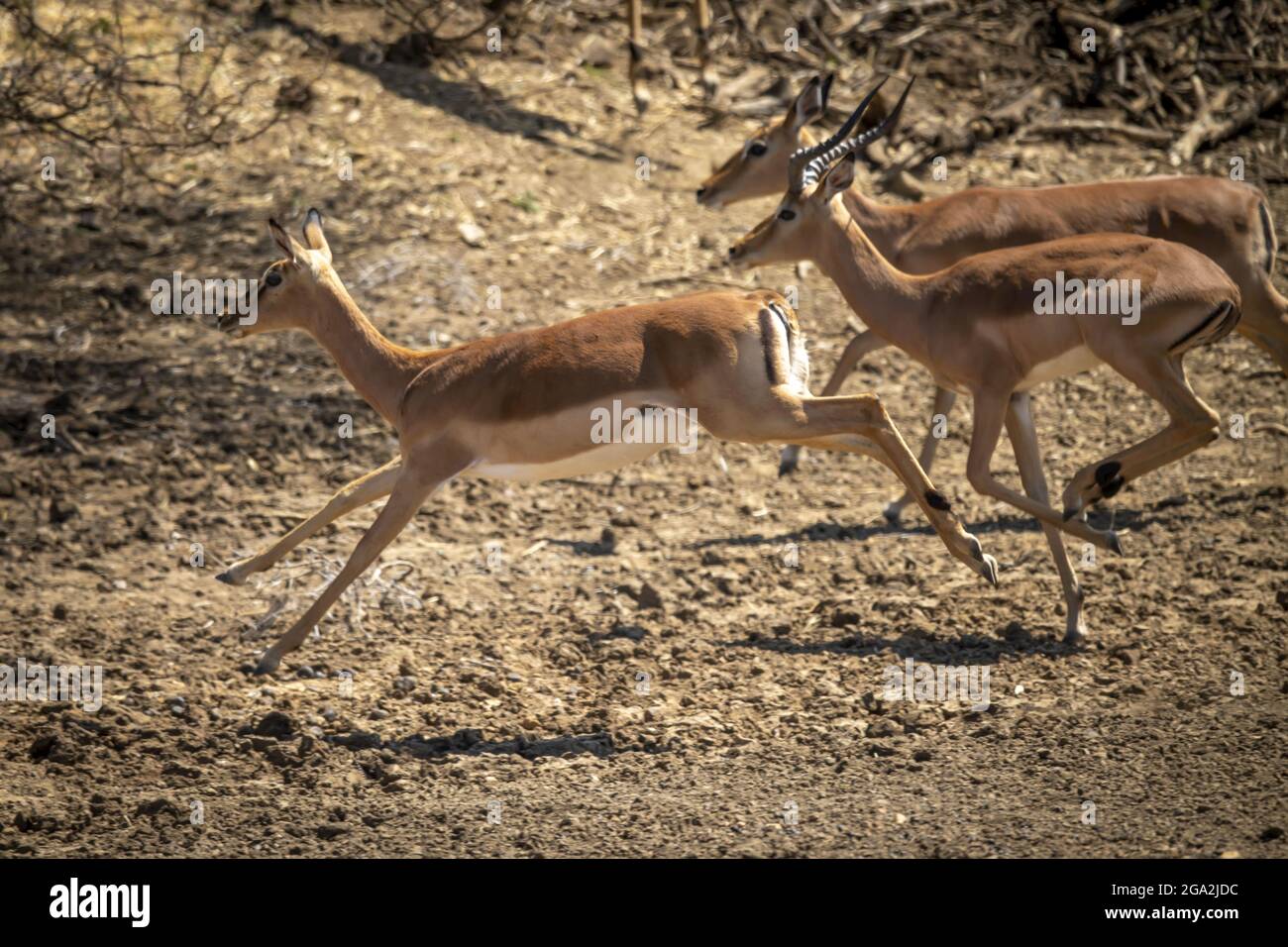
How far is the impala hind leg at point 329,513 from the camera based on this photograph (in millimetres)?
7352

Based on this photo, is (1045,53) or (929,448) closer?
(929,448)

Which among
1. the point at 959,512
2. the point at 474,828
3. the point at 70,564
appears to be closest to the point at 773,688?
the point at 474,828

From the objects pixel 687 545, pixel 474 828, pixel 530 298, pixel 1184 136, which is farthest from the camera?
pixel 1184 136

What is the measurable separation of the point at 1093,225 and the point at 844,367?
64.2 inches

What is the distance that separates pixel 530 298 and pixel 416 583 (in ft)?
11.0

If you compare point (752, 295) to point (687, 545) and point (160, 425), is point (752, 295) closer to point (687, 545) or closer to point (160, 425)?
point (687, 545)

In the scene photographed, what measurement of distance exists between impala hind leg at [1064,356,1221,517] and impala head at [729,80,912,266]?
5.63 feet

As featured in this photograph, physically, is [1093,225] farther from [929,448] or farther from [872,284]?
[872,284]

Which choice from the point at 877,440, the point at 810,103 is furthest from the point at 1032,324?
the point at 810,103

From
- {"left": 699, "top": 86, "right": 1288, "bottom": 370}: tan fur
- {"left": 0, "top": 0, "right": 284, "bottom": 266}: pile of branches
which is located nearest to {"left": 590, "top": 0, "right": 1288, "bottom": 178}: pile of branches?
{"left": 0, "top": 0, "right": 284, "bottom": 266}: pile of branches

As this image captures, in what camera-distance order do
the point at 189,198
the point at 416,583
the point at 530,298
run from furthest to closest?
the point at 189,198
the point at 530,298
the point at 416,583

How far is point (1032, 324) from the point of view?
751 cm

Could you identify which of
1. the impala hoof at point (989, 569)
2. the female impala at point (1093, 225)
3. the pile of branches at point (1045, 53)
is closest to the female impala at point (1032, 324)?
the impala hoof at point (989, 569)

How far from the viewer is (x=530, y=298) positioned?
11078 millimetres
